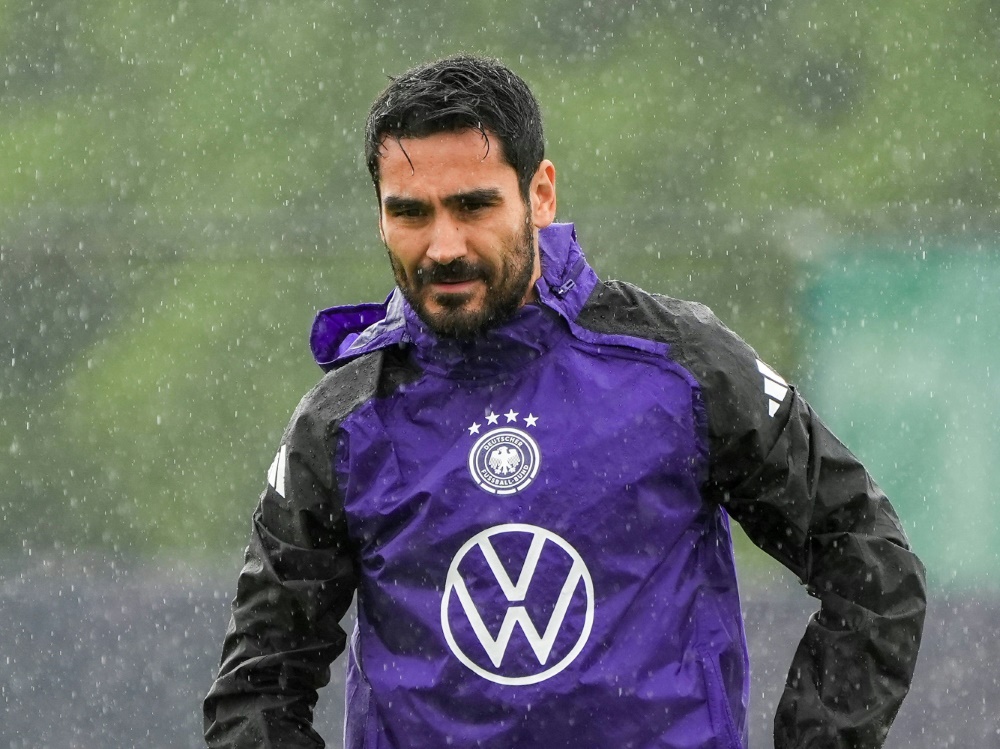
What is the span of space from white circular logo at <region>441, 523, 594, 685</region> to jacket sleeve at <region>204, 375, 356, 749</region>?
0.68 ft

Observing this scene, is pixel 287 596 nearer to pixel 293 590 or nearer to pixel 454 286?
pixel 293 590

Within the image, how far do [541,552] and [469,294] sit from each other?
39 cm

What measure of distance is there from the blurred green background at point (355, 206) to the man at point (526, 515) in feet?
9.60

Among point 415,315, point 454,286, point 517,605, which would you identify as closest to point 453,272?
point 454,286

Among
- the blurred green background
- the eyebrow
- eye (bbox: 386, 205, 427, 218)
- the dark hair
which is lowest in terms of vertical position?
the blurred green background

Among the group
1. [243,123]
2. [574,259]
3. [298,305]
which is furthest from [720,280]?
[574,259]

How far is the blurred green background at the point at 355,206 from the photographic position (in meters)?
5.39

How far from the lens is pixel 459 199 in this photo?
7.78 feet

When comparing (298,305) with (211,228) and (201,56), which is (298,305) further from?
(201,56)

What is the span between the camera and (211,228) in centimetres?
582

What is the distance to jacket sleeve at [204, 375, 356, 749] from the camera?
243 cm

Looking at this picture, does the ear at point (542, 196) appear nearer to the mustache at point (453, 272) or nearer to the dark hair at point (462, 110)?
the dark hair at point (462, 110)

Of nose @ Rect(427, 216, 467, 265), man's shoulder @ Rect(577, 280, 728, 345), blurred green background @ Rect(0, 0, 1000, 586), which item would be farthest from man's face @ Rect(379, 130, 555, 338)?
blurred green background @ Rect(0, 0, 1000, 586)

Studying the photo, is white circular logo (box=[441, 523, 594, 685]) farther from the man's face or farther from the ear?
the ear
